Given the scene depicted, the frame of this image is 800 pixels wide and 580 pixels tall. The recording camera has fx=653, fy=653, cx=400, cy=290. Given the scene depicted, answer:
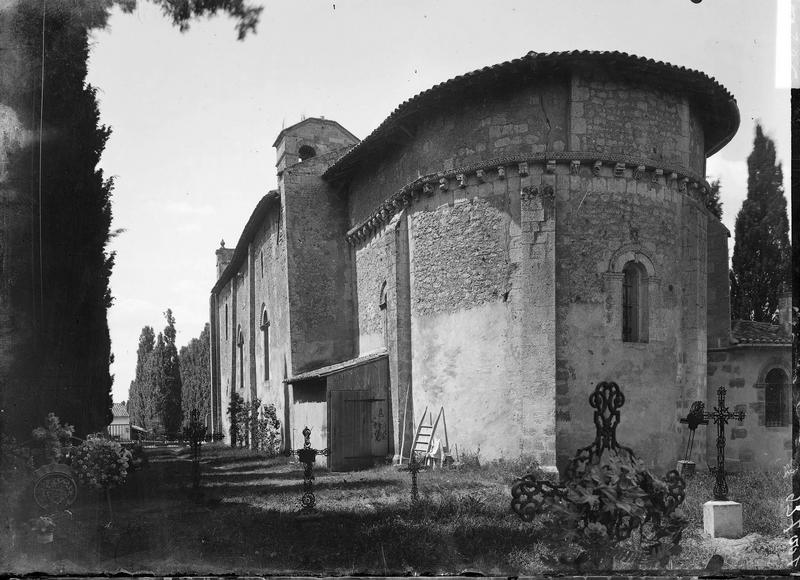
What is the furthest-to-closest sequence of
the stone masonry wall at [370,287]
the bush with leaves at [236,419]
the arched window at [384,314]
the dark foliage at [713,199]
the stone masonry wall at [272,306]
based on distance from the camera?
the bush with leaves at [236,419] < the stone masonry wall at [272,306] < the stone masonry wall at [370,287] < the arched window at [384,314] < the dark foliage at [713,199]

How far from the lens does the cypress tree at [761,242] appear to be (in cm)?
831

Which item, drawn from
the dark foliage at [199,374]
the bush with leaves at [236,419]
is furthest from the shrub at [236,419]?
the dark foliage at [199,374]

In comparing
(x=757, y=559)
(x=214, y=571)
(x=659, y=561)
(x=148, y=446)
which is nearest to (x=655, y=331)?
(x=757, y=559)

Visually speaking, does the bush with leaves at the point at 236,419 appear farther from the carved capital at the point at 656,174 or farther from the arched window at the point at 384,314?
the carved capital at the point at 656,174

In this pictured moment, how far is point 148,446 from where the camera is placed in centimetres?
1147

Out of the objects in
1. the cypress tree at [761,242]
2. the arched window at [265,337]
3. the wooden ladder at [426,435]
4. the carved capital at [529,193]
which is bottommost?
the wooden ladder at [426,435]

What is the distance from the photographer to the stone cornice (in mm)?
11047

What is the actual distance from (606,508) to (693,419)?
526 cm

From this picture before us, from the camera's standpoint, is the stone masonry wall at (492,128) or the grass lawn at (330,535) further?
the stone masonry wall at (492,128)

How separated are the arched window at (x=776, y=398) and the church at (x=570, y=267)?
29mm

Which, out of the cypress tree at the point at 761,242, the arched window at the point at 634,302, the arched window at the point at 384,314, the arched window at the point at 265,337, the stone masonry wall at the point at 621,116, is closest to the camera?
the cypress tree at the point at 761,242

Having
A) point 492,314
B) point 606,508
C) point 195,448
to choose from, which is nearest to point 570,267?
point 492,314

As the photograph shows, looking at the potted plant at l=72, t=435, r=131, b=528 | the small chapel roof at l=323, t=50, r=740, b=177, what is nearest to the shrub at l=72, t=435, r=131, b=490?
the potted plant at l=72, t=435, r=131, b=528

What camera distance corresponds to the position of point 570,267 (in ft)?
36.3
